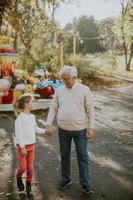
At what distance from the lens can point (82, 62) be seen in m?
24.9

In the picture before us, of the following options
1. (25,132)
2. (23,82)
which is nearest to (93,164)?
(25,132)

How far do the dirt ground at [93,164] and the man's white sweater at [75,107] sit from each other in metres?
1.04

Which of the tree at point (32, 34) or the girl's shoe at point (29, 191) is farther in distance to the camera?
the tree at point (32, 34)

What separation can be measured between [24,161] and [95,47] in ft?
161

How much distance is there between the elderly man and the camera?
5828 millimetres

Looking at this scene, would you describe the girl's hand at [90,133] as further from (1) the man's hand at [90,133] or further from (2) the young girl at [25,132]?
(2) the young girl at [25,132]

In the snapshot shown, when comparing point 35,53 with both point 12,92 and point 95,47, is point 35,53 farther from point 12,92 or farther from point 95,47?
point 95,47

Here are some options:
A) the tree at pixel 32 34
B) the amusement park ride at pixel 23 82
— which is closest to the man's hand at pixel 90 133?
the amusement park ride at pixel 23 82

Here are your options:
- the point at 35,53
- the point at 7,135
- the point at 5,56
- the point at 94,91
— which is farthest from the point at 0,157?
the point at 35,53

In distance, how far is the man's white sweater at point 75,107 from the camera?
5.84 metres

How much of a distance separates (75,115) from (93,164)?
2069 mm

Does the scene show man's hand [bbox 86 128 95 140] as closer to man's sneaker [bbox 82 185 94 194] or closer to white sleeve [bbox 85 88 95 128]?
white sleeve [bbox 85 88 95 128]

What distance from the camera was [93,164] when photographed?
7629 mm

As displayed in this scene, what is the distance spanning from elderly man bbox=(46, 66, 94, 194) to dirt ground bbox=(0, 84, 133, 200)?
44cm
